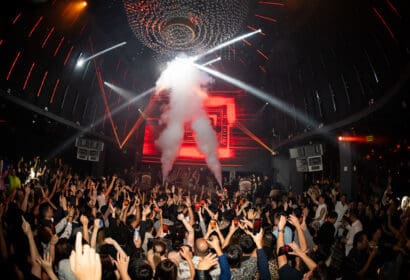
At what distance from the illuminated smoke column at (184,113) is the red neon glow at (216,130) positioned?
0.36 m

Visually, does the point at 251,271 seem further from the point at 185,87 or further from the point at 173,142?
the point at 185,87

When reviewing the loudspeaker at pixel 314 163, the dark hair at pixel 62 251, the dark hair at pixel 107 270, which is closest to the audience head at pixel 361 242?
the dark hair at pixel 107 270

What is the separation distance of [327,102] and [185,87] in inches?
536

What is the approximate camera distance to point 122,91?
61.2 feet

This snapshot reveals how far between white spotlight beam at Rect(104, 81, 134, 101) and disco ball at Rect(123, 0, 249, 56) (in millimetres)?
9464

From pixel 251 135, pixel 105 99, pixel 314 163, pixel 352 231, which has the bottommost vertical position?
pixel 352 231

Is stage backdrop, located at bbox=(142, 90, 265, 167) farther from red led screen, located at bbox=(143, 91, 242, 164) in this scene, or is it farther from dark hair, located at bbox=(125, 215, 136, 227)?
dark hair, located at bbox=(125, 215, 136, 227)

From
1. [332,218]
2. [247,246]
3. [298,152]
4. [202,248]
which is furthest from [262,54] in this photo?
[202,248]

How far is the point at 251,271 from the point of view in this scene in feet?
10.8

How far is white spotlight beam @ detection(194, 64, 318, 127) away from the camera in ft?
46.8

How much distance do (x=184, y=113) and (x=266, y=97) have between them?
21.7 ft

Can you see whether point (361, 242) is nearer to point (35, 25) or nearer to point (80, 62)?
point (35, 25)

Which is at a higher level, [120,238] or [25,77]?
[25,77]

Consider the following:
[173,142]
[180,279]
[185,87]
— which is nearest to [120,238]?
[180,279]
